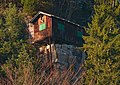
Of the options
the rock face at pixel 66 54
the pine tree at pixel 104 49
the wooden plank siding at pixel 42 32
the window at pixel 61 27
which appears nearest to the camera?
the pine tree at pixel 104 49

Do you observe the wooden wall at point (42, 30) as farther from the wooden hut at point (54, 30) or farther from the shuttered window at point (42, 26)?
the shuttered window at point (42, 26)

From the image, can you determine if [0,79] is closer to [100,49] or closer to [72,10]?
[100,49]

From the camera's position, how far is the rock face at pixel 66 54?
108 ft

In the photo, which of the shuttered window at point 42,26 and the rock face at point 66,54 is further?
the shuttered window at point 42,26

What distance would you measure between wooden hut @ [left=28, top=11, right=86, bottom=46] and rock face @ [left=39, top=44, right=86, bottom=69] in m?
0.55

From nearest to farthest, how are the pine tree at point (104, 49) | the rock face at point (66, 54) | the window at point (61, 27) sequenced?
the pine tree at point (104, 49) → the rock face at point (66, 54) → the window at point (61, 27)

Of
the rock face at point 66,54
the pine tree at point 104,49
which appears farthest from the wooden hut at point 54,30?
the pine tree at point 104,49

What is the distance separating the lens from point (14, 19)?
33688mm

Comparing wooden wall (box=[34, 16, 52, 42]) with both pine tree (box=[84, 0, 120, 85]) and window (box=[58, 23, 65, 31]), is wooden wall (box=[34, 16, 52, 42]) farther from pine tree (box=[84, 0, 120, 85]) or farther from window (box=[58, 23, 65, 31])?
pine tree (box=[84, 0, 120, 85])

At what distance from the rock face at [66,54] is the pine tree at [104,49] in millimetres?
2150

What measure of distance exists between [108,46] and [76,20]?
9.18m

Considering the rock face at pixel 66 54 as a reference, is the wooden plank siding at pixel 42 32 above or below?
above

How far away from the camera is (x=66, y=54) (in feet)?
109

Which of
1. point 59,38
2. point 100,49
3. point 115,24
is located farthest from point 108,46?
point 59,38
